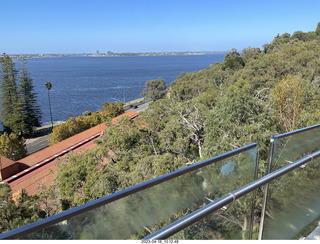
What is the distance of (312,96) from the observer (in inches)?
453

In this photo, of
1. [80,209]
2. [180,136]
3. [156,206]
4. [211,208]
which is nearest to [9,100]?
[180,136]

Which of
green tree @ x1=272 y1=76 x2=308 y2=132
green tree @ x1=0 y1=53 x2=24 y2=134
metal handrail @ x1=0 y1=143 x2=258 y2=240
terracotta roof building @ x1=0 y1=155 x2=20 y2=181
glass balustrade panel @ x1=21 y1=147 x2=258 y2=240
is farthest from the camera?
green tree @ x1=0 y1=53 x2=24 y2=134

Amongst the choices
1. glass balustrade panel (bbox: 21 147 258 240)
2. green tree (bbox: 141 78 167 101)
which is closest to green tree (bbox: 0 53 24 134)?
green tree (bbox: 141 78 167 101)

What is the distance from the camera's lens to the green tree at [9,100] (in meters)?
34.8

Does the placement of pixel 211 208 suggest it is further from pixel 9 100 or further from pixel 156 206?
pixel 9 100

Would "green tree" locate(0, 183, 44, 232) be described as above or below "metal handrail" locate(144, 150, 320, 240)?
below

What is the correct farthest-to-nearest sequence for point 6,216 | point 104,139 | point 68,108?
1. point 68,108
2. point 104,139
3. point 6,216

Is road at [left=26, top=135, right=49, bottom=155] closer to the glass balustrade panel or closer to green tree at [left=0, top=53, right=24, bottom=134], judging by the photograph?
green tree at [left=0, top=53, right=24, bottom=134]

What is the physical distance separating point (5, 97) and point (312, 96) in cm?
3768

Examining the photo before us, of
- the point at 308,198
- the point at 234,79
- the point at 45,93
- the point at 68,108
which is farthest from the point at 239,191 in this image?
the point at 45,93

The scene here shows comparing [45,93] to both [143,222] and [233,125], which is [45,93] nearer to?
[233,125]

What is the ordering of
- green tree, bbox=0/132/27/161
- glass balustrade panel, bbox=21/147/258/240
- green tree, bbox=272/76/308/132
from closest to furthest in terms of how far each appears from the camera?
glass balustrade panel, bbox=21/147/258/240, green tree, bbox=272/76/308/132, green tree, bbox=0/132/27/161

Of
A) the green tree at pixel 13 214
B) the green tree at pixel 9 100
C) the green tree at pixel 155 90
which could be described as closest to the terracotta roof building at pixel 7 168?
the green tree at pixel 13 214

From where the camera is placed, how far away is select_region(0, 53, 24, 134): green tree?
34.8m
